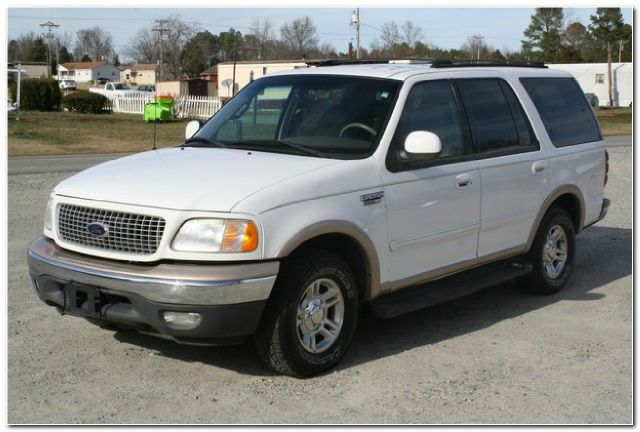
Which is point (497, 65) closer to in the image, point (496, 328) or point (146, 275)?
point (496, 328)

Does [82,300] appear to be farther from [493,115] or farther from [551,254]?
[551,254]

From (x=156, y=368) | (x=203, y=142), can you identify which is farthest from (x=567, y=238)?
(x=156, y=368)

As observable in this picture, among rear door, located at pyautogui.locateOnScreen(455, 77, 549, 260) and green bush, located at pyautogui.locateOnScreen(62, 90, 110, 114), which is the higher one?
green bush, located at pyautogui.locateOnScreen(62, 90, 110, 114)

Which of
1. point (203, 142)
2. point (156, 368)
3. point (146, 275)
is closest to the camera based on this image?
point (146, 275)

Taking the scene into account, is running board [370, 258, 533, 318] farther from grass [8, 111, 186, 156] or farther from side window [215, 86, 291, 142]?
grass [8, 111, 186, 156]

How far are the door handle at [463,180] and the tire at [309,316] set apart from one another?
1.24 metres

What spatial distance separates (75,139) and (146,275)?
24740mm

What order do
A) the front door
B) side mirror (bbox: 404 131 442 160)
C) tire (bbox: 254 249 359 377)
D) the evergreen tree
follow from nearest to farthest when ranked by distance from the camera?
1. tire (bbox: 254 249 359 377)
2. side mirror (bbox: 404 131 442 160)
3. the front door
4. the evergreen tree

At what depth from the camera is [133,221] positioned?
5.07 metres

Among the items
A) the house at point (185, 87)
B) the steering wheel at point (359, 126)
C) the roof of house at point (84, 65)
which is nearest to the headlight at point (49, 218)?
the steering wheel at point (359, 126)

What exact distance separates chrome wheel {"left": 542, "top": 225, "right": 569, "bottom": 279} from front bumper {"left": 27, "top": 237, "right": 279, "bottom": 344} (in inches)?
134

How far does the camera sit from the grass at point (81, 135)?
25447mm

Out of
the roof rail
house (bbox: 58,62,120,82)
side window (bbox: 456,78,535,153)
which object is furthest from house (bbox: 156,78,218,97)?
house (bbox: 58,62,120,82)

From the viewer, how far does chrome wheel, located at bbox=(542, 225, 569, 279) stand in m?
7.61
